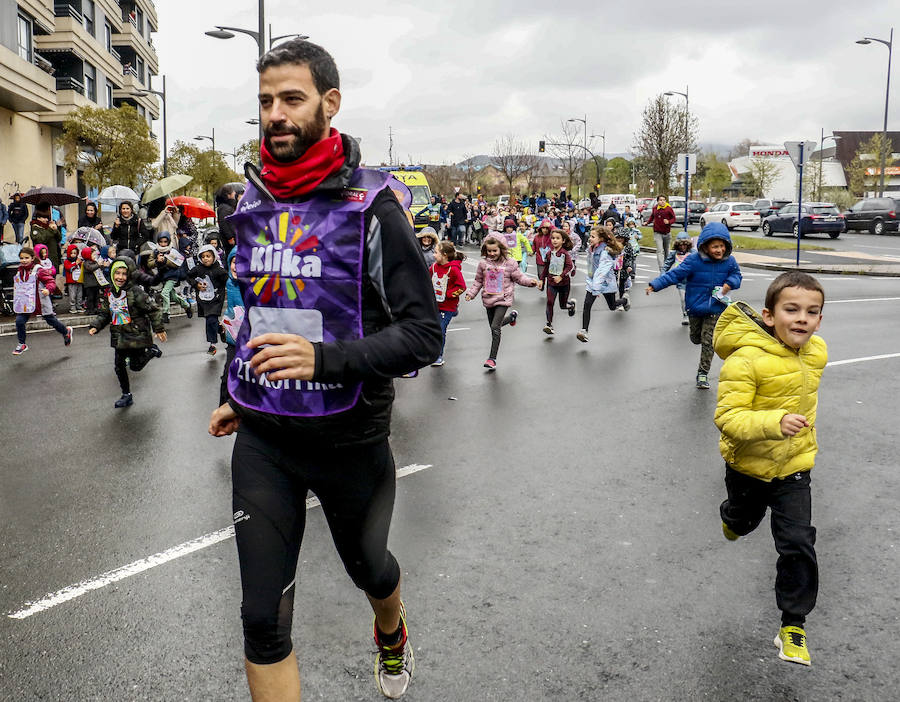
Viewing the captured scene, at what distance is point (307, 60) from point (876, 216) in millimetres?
41629

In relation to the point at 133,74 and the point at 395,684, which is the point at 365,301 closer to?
the point at 395,684

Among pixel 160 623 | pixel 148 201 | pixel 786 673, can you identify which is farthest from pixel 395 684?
pixel 148 201

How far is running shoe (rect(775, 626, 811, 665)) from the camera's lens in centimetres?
331

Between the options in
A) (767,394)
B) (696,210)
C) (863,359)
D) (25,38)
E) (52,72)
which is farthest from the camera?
(696,210)

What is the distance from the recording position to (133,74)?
53438mm

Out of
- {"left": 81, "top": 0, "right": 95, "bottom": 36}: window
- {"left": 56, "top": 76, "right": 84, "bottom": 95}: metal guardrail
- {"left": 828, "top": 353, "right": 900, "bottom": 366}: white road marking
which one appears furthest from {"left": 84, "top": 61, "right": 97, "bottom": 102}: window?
{"left": 828, "top": 353, "right": 900, "bottom": 366}: white road marking

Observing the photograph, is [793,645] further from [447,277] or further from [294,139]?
[447,277]

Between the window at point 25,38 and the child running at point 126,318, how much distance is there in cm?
2656

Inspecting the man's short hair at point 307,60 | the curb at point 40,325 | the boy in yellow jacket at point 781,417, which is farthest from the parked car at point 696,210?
the man's short hair at point 307,60

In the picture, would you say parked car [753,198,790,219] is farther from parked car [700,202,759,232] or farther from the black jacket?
the black jacket

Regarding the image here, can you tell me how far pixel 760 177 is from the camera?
7569 centimetres

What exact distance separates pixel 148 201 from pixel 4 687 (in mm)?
15608

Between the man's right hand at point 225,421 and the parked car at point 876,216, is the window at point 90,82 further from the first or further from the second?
the man's right hand at point 225,421

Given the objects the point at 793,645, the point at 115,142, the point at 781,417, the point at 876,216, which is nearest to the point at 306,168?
the point at 781,417
